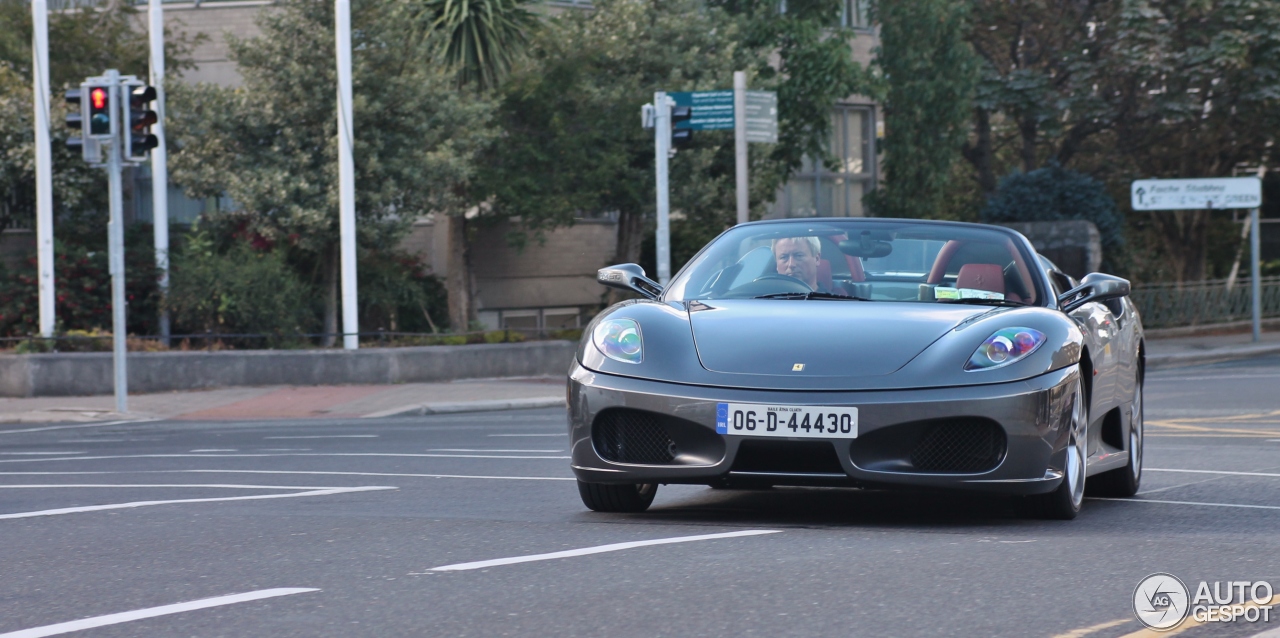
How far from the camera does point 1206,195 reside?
3300 cm

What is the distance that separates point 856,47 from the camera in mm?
40031

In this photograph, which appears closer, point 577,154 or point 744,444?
point 744,444

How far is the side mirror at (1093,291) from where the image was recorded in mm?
7547

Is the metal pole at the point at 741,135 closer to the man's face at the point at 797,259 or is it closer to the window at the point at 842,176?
the window at the point at 842,176

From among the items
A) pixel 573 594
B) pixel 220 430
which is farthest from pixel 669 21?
pixel 573 594

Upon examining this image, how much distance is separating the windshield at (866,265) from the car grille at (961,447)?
998 millimetres

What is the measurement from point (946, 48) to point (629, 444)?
26.8 meters

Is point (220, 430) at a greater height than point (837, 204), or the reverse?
point (837, 204)

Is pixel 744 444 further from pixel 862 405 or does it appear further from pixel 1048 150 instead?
pixel 1048 150

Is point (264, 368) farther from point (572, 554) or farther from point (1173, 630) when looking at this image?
point (1173, 630)

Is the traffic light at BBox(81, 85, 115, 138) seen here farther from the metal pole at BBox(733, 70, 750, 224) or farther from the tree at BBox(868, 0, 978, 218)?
the tree at BBox(868, 0, 978, 218)

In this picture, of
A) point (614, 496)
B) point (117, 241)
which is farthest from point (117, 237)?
point (614, 496)

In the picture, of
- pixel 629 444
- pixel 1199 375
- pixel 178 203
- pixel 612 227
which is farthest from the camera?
pixel 612 227

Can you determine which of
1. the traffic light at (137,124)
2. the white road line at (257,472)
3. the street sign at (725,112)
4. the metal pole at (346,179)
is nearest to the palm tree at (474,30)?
the metal pole at (346,179)
